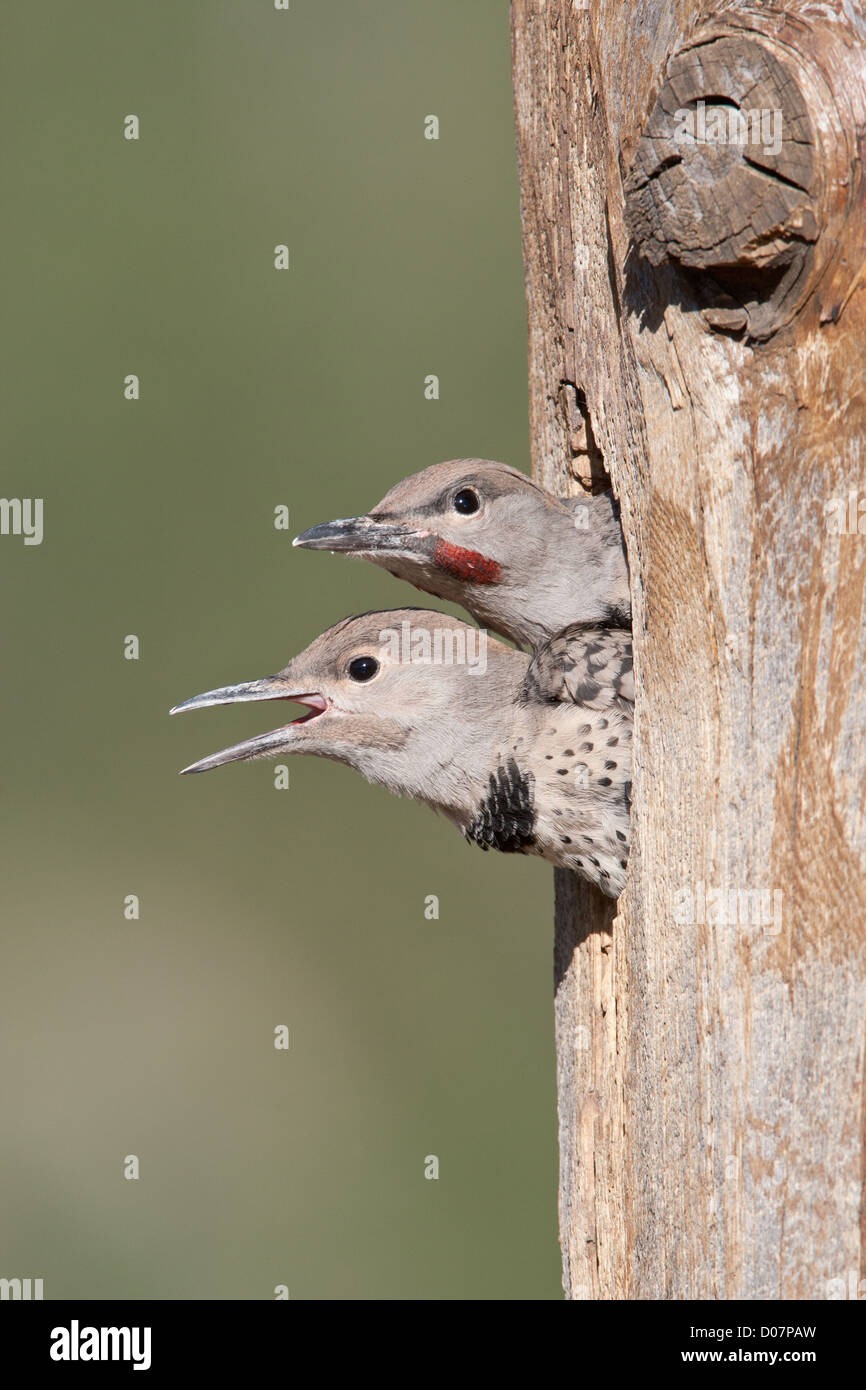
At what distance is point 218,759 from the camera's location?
385 cm

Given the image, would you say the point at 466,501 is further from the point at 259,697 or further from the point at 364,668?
the point at 259,697

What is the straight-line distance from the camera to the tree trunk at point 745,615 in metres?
2.56

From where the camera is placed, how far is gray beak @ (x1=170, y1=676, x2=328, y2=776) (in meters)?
3.87

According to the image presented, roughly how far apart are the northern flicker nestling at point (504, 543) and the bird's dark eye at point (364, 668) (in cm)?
26

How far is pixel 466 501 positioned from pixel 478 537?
0.12m

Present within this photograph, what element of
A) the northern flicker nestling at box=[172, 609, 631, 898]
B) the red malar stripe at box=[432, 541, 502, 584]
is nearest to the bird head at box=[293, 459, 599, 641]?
the red malar stripe at box=[432, 541, 502, 584]

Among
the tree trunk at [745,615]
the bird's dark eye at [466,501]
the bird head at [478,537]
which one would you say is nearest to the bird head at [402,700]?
the bird head at [478,537]

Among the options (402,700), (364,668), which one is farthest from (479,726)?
(364,668)

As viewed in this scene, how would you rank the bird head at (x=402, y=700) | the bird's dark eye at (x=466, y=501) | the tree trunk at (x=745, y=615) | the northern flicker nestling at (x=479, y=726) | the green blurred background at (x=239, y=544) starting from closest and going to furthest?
the tree trunk at (x=745, y=615), the northern flicker nestling at (x=479, y=726), the bird head at (x=402, y=700), the bird's dark eye at (x=466, y=501), the green blurred background at (x=239, y=544)

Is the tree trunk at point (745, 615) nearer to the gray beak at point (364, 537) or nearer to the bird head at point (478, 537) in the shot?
the bird head at point (478, 537)

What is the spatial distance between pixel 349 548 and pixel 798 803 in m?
1.52

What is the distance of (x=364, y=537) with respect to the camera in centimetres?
388

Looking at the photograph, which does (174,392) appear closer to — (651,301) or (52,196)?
(52,196)

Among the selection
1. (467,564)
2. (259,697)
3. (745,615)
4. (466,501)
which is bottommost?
(745,615)
